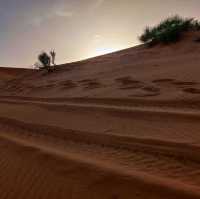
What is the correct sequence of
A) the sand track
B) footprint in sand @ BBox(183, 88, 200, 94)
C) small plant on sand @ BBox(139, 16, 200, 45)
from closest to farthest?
the sand track, footprint in sand @ BBox(183, 88, 200, 94), small plant on sand @ BBox(139, 16, 200, 45)

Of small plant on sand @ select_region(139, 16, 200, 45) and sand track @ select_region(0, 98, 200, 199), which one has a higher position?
small plant on sand @ select_region(139, 16, 200, 45)

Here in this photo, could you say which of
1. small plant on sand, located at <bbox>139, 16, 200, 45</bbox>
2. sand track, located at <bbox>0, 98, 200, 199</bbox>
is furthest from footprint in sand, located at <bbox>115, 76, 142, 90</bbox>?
small plant on sand, located at <bbox>139, 16, 200, 45</bbox>

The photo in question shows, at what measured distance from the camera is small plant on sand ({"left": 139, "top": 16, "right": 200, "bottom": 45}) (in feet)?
48.5

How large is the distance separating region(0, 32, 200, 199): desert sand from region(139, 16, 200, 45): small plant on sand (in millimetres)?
8511

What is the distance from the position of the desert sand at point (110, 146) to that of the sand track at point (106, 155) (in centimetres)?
1

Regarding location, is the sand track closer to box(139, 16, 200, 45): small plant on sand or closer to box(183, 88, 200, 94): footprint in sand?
box(183, 88, 200, 94): footprint in sand

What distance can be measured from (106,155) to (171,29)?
13.4 metres

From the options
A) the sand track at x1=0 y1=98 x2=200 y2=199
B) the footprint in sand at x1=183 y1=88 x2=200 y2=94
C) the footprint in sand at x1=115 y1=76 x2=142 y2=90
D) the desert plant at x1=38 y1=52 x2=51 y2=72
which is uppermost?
the desert plant at x1=38 y1=52 x2=51 y2=72

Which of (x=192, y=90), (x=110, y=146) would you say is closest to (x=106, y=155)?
(x=110, y=146)

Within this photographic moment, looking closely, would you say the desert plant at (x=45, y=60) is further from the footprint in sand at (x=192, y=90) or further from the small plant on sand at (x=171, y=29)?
the footprint in sand at (x=192, y=90)

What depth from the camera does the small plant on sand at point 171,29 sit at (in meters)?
14.8

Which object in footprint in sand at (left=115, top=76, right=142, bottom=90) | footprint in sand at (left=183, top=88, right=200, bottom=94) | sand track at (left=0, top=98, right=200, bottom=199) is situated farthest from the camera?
footprint in sand at (left=115, top=76, right=142, bottom=90)

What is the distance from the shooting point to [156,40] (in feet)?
51.2

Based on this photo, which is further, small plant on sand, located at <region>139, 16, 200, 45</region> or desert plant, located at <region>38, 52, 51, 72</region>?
desert plant, located at <region>38, 52, 51, 72</region>
